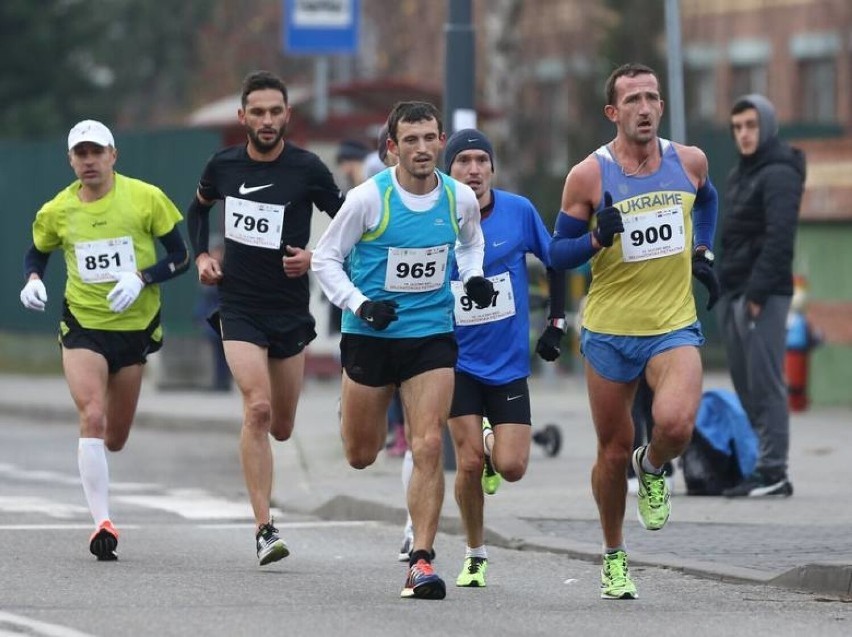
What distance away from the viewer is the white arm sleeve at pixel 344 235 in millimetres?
10055

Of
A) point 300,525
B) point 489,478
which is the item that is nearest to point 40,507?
point 300,525

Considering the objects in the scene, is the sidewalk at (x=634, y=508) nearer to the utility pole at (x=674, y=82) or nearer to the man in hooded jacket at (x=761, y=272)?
the man in hooded jacket at (x=761, y=272)

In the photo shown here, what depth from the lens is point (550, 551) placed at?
12.1m

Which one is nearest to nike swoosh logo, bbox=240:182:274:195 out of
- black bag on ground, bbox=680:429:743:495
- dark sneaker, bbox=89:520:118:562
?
dark sneaker, bbox=89:520:118:562

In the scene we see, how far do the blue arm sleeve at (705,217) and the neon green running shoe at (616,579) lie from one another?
4.77ft

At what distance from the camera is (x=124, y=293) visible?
464 inches

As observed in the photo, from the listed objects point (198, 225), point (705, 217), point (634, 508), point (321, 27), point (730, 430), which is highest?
point (321, 27)

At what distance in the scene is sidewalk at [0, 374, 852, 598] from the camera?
1118cm

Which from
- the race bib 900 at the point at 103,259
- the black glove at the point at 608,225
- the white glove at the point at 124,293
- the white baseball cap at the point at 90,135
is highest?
the white baseball cap at the point at 90,135

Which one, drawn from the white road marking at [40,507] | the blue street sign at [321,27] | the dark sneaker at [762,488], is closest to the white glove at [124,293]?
the white road marking at [40,507]

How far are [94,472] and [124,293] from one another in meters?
0.87

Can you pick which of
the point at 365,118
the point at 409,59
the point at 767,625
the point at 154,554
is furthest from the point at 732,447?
the point at 409,59

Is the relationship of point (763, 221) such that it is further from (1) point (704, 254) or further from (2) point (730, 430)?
(1) point (704, 254)

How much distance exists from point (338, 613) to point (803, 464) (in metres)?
7.70
